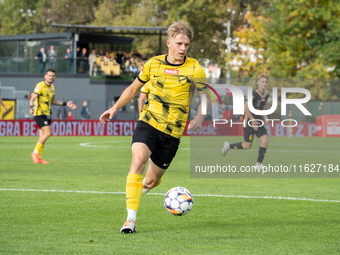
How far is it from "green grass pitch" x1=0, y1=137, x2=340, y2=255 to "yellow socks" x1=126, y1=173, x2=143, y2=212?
0.31m

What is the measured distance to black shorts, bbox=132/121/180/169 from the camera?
256 inches

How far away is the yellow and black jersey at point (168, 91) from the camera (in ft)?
21.9

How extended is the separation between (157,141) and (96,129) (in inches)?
991

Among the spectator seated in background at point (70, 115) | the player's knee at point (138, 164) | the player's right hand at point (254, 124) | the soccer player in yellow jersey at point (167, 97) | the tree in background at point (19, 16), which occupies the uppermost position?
the tree in background at point (19, 16)

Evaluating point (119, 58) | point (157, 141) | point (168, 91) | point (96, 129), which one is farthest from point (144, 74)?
point (119, 58)

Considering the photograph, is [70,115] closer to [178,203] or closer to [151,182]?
[151,182]

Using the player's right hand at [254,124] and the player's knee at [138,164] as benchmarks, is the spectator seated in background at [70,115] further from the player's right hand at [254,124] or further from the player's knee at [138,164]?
the player's knee at [138,164]

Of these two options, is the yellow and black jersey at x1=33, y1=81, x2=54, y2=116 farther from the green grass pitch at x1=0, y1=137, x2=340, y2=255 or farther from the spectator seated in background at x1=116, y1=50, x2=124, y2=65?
the spectator seated in background at x1=116, y1=50, x2=124, y2=65

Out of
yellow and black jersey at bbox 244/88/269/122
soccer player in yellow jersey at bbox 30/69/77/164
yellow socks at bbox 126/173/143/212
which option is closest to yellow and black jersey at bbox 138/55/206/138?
yellow socks at bbox 126/173/143/212

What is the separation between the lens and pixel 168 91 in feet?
22.0

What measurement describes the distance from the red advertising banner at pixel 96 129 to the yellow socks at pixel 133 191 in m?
22.3

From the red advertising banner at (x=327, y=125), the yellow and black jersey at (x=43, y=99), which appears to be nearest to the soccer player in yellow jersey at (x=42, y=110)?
the yellow and black jersey at (x=43, y=99)

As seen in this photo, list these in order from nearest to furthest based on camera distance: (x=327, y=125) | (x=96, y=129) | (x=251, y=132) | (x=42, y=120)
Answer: (x=251, y=132), (x=42, y=120), (x=327, y=125), (x=96, y=129)

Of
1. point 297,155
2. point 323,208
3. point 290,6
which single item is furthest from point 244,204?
point 290,6
